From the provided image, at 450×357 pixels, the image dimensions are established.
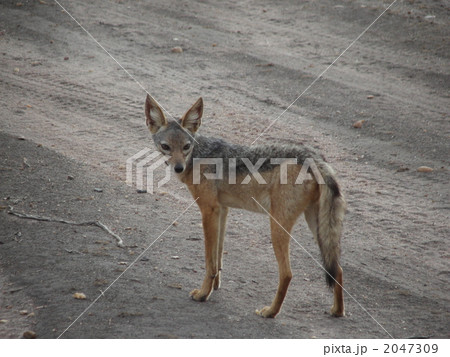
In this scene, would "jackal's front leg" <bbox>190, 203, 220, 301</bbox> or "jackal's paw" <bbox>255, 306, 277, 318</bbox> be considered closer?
"jackal's paw" <bbox>255, 306, 277, 318</bbox>

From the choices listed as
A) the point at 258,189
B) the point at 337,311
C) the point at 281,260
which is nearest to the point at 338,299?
the point at 337,311

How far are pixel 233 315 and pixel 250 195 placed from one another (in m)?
1.51

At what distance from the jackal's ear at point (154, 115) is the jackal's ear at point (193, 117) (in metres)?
0.30

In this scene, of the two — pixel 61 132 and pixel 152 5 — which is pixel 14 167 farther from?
pixel 152 5

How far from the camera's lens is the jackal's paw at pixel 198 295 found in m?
7.00

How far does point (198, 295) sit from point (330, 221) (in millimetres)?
1894

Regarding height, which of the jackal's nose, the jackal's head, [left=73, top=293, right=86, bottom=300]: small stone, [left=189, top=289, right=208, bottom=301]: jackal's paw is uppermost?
the jackal's head

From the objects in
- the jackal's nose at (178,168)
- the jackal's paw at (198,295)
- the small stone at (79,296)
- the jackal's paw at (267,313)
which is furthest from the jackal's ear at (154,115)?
the jackal's paw at (267,313)

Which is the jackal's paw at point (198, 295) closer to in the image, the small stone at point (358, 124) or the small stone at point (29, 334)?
the small stone at point (29, 334)

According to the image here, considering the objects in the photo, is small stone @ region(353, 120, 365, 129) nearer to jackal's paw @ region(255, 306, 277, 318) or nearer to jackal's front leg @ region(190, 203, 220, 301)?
jackal's front leg @ region(190, 203, 220, 301)

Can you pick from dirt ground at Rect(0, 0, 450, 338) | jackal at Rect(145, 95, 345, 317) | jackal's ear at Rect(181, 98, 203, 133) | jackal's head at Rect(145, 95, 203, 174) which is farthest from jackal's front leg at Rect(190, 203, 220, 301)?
jackal's ear at Rect(181, 98, 203, 133)

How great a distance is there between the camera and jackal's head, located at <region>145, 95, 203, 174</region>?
7.39 m

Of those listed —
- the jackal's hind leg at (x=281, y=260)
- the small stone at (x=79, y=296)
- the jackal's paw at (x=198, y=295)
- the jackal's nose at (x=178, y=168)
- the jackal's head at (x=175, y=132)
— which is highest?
the jackal's head at (x=175, y=132)

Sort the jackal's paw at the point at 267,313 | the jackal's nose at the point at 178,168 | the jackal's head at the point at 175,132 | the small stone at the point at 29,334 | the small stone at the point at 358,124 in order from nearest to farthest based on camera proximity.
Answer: the small stone at the point at 29,334 < the jackal's paw at the point at 267,313 < the jackal's nose at the point at 178,168 < the jackal's head at the point at 175,132 < the small stone at the point at 358,124
